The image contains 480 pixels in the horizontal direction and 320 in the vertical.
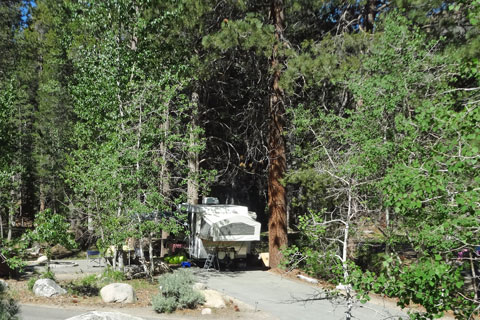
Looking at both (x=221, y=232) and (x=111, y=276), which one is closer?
(x=111, y=276)

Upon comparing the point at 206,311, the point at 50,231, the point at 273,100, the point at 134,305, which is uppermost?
the point at 273,100

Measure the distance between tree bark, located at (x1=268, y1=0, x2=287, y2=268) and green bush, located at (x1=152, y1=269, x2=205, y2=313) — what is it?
5.98 m

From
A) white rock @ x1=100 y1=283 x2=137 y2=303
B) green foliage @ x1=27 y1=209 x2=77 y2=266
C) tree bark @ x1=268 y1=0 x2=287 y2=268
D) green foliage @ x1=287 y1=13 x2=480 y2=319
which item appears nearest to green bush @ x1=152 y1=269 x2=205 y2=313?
white rock @ x1=100 y1=283 x2=137 y2=303

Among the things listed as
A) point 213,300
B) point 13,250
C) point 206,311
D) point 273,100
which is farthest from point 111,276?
point 273,100

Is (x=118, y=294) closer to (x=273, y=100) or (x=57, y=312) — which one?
(x=57, y=312)

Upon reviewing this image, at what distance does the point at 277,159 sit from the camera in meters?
16.3

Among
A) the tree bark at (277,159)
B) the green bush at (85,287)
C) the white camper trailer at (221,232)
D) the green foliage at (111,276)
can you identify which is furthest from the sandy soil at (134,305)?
the tree bark at (277,159)

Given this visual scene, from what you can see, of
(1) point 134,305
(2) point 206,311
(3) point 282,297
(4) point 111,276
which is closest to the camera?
(2) point 206,311

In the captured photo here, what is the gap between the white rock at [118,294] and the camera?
10547mm

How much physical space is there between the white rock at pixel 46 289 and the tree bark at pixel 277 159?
808 centimetres

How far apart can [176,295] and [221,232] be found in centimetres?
513

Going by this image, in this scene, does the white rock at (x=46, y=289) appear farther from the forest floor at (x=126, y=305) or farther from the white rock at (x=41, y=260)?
the white rock at (x=41, y=260)

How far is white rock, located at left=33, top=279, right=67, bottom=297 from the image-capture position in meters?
10.8

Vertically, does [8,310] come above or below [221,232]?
below
